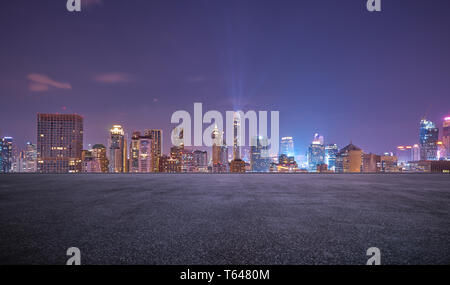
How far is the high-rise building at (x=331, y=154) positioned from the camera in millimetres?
169875

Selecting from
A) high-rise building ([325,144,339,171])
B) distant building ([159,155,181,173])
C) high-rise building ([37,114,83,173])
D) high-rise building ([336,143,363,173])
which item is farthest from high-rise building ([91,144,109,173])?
high-rise building ([325,144,339,171])

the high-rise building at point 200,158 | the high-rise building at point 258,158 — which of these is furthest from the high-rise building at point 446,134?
the high-rise building at point 200,158

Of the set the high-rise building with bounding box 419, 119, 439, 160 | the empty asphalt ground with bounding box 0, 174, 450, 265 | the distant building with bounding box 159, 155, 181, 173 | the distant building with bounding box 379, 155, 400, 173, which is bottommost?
the distant building with bounding box 159, 155, 181, 173

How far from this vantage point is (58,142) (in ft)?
347

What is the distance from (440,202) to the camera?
6.59 m

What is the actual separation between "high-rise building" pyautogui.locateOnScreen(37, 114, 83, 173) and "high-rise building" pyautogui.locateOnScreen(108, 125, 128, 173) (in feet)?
183

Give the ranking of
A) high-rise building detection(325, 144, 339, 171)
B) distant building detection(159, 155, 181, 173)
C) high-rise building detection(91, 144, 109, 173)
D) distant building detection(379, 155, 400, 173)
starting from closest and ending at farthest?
distant building detection(379, 155, 400, 173) → distant building detection(159, 155, 181, 173) → high-rise building detection(91, 144, 109, 173) → high-rise building detection(325, 144, 339, 171)

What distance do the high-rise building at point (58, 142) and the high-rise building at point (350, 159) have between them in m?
124

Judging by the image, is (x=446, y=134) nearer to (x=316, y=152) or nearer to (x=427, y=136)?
(x=427, y=136)

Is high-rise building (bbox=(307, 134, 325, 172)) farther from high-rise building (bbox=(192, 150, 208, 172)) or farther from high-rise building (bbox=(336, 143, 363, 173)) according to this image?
high-rise building (bbox=(192, 150, 208, 172))

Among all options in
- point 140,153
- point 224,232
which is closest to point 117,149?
point 140,153

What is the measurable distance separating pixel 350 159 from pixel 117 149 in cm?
16841

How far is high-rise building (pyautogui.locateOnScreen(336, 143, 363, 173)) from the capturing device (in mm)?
87319
